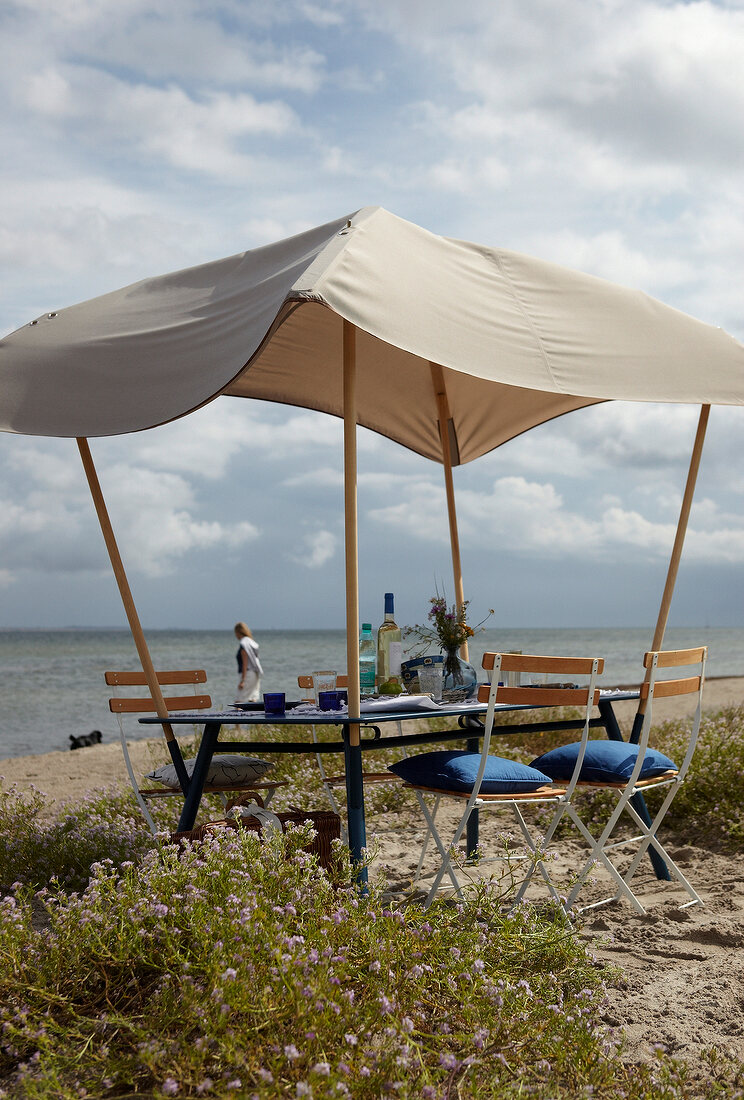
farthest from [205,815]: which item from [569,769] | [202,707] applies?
[569,769]

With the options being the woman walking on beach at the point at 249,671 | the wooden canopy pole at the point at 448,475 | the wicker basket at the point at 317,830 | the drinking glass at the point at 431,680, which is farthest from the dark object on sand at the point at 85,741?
the wicker basket at the point at 317,830

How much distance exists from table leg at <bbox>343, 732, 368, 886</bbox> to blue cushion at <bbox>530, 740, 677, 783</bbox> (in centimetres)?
88

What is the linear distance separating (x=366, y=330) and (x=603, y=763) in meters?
2.00

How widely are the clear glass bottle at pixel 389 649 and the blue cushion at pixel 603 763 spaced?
2.36 feet

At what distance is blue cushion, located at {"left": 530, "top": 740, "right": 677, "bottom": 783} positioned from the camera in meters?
3.65

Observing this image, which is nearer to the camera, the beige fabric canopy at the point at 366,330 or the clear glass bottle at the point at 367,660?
the beige fabric canopy at the point at 366,330

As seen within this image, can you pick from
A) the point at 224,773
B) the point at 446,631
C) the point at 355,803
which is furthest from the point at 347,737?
the point at 224,773

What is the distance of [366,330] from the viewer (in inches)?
109

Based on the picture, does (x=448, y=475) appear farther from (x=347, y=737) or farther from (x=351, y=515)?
(x=347, y=737)

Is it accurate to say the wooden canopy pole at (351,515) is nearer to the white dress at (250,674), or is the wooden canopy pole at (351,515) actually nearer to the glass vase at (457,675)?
the glass vase at (457,675)

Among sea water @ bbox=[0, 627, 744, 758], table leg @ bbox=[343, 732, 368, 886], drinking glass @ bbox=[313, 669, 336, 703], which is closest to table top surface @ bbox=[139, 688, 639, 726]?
table leg @ bbox=[343, 732, 368, 886]

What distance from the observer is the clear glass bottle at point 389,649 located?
400cm

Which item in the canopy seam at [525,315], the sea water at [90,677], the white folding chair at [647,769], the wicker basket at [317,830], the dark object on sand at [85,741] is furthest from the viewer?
the sea water at [90,677]

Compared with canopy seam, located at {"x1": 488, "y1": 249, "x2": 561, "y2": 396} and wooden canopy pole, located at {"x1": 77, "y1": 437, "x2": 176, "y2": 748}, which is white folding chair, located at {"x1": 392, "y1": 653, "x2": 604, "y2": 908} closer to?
canopy seam, located at {"x1": 488, "y1": 249, "x2": 561, "y2": 396}
